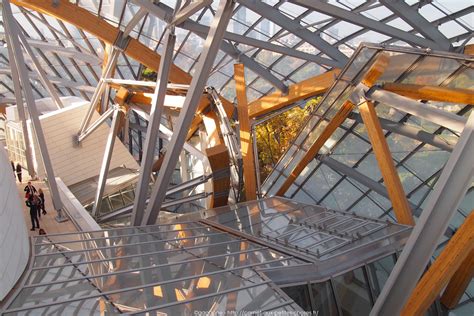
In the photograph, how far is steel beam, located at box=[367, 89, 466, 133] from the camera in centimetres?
948

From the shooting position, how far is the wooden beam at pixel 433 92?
464 inches

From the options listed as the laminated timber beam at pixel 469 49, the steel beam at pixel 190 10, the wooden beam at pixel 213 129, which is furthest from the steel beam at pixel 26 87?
the laminated timber beam at pixel 469 49

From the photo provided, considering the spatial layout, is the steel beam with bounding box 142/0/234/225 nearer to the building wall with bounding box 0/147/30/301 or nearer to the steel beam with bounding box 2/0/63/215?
the steel beam with bounding box 2/0/63/215

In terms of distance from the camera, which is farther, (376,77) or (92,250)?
(376,77)

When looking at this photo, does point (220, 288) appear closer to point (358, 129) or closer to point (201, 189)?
point (358, 129)

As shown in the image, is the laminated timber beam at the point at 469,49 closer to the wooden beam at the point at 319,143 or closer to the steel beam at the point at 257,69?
the wooden beam at the point at 319,143

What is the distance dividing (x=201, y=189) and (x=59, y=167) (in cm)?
834

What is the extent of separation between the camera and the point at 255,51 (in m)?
32.8

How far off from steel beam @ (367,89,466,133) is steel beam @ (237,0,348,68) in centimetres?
852

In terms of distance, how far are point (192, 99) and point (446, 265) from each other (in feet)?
30.4

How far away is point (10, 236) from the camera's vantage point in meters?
8.67

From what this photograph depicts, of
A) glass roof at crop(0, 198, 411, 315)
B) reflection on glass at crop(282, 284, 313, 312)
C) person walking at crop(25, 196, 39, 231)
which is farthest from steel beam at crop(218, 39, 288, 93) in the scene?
reflection on glass at crop(282, 284, 313, 312)

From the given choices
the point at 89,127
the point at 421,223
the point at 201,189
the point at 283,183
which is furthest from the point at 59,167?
the point at 421,223

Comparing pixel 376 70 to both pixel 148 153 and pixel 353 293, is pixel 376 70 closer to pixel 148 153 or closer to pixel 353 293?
pixel 353 293
